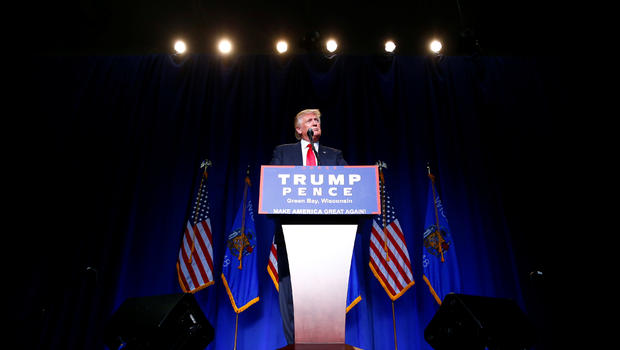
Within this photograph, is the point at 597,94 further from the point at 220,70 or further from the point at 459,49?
the point at 220,70

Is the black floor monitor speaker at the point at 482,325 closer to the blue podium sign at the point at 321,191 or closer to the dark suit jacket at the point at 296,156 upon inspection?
the blue podium sign at the point at 321,191

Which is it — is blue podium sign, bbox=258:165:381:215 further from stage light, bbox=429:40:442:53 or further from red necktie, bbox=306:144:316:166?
stage light, bbox=429:40:442:53

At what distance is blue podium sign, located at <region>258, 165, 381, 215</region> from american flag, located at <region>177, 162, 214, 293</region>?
220 cm

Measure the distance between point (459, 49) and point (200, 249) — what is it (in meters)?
4.11

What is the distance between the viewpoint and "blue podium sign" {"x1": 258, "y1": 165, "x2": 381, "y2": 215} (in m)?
2.11

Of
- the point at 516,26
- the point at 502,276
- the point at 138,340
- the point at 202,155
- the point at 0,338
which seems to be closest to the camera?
the point at 138,340

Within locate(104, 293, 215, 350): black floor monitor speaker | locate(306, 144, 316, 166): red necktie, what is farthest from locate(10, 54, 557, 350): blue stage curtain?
locate(104, 293, 215, 350): black floor monitor speaker

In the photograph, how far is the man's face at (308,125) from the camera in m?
3.60

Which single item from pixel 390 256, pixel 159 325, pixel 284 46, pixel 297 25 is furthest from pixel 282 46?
pixel 159 325

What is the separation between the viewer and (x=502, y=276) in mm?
4285

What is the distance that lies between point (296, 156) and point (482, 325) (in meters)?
1.88

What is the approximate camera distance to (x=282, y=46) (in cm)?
533

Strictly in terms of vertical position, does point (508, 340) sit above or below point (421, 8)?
below

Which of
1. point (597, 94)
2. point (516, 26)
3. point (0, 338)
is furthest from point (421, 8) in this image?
point (0, 338)
